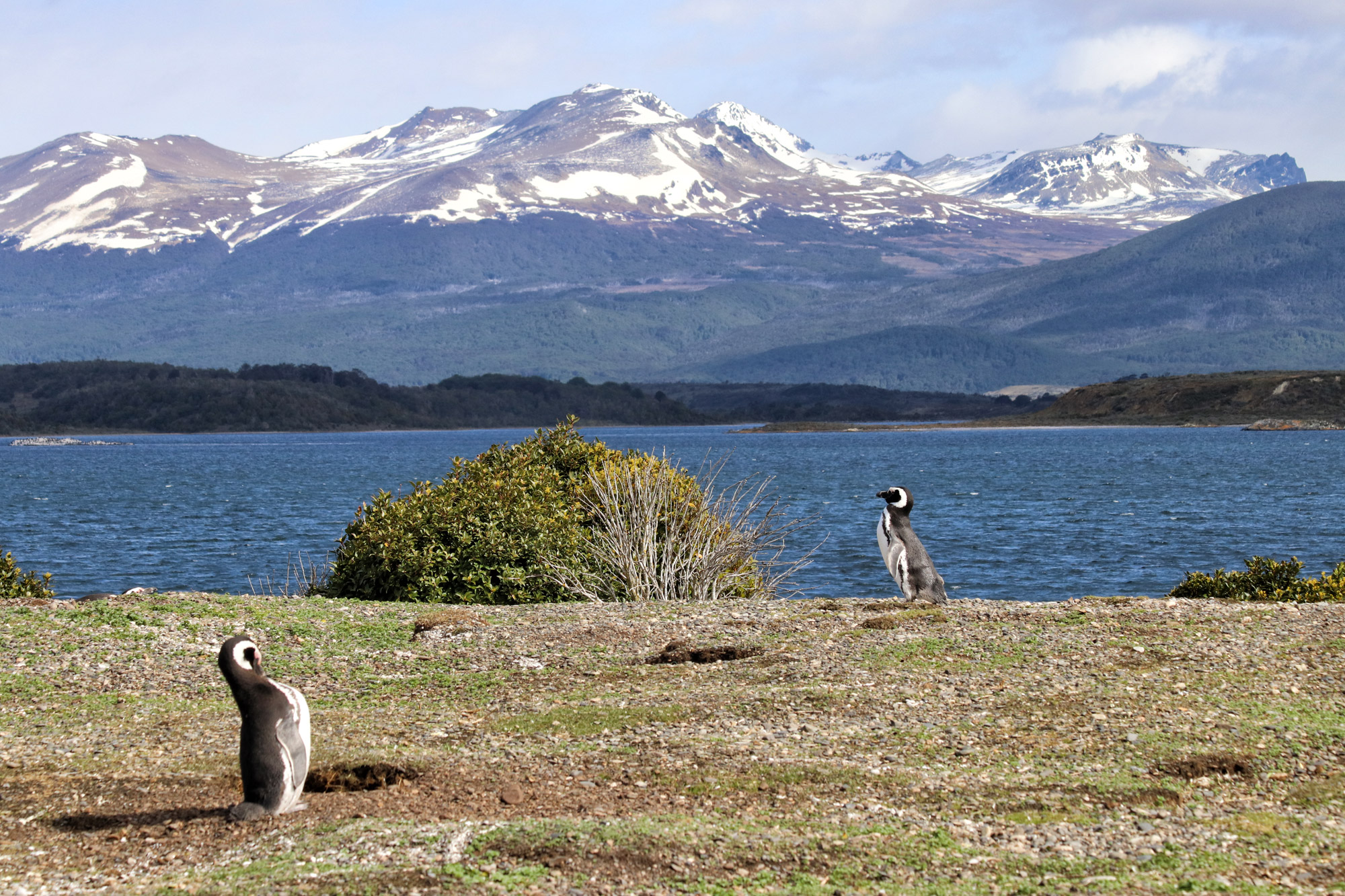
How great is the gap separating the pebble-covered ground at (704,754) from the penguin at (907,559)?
5.28 ft

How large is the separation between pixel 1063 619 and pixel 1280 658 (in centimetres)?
273

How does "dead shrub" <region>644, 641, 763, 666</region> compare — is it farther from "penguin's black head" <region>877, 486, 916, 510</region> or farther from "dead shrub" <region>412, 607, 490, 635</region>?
"penguin's black head" <region>877, 486, 916, 510</region>

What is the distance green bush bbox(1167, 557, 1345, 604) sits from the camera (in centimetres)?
1784

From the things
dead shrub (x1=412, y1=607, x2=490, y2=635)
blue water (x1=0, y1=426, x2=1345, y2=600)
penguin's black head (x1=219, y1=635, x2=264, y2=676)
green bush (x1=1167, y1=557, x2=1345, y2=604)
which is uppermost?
penguin's black head (x1=219, y1=635, x2=264, y2=676)

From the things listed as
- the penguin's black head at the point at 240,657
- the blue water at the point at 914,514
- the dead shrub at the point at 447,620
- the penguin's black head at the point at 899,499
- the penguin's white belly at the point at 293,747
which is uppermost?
the penguin's black head at the point at 899,499

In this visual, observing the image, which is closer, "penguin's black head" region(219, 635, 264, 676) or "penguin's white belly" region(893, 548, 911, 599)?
"penguin's black head" region(219, 635, 264, 676)

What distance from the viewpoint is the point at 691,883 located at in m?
7.11

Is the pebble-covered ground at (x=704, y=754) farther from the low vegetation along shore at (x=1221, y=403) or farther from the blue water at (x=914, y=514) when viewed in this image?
the low vegetation along shore at (x=1221, y=403)

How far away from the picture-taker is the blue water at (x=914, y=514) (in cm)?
3675

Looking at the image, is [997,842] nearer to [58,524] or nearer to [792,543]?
[792,543]

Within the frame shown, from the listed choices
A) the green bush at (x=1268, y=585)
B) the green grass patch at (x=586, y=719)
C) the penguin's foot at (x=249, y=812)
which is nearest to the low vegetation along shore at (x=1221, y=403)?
the green bush at (x=1268, y=585)

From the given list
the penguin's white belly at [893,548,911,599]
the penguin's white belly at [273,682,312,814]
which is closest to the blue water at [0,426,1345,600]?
the penguin's white belly at [893,548,911,599]

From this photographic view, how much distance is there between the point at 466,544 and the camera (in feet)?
64.9

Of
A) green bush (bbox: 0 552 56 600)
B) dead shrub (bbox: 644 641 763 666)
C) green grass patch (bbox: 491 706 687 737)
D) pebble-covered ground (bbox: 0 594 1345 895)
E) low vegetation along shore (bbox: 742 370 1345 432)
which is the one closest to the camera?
pebble-covered ground (bbox: 0 594 1345 895)
